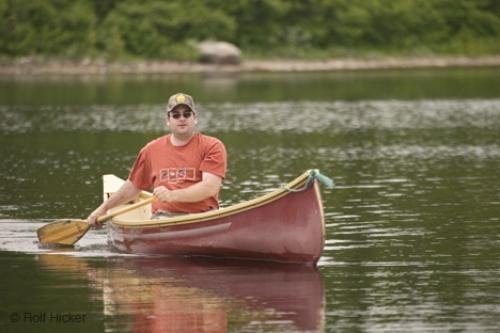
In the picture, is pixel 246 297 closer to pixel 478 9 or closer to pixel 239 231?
pixel 239 231

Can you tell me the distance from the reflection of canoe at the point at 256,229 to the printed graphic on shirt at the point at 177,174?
18.6 inches

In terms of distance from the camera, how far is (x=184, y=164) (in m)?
16.5

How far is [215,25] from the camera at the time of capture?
82.9 m

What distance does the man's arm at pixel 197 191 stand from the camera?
642 inches

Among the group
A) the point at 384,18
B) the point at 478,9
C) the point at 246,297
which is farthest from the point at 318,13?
the point at 246,297

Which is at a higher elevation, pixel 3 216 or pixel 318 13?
pixel 318 13

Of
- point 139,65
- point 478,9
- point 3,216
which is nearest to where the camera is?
point 3,216

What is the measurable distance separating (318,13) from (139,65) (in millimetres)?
14290

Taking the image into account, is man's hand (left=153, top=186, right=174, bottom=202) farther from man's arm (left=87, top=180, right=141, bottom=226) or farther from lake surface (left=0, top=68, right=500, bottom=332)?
man's arm (left=87, top=180, right=141, bottom=226)

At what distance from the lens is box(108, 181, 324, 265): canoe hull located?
15367 mm

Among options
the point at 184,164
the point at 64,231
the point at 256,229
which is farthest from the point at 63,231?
Result: the point at 256,229

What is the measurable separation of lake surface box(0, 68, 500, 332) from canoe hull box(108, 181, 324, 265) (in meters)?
0.17

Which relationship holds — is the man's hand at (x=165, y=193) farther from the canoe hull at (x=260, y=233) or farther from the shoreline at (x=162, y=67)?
the shoreline at (x=162, y=67)

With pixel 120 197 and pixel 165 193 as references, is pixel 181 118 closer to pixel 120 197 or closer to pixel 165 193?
pixel 165 193
